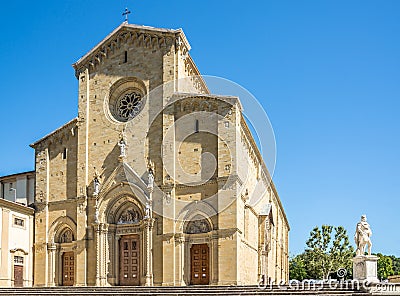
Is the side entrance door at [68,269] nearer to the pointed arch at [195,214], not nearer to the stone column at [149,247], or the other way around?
the stone column at [149,247]

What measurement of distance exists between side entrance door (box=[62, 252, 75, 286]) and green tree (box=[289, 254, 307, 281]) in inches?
1909

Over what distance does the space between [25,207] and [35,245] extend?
278 cm

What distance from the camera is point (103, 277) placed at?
120 feet

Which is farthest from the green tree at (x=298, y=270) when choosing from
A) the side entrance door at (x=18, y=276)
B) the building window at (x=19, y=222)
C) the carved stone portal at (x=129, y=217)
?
the building window at (x=19, y=222)

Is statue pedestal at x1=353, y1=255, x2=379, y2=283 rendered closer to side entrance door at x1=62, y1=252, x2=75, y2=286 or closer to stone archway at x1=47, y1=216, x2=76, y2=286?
stone archway at x1=47, y1=216, x2=76, y2=286

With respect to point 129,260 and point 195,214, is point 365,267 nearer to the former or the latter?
point 195,214

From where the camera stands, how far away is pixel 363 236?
25.1 metres

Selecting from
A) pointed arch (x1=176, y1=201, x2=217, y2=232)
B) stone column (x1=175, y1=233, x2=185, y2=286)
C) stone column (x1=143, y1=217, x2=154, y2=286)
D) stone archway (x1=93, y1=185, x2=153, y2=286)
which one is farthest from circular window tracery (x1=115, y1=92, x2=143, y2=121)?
stone column (x1=175, y1=233, x2=185, y2=286)

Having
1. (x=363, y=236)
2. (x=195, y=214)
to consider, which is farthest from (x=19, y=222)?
(x=363, y=236)

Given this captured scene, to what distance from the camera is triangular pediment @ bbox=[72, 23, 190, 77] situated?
37.4 meters

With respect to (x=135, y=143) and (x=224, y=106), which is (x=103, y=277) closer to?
(x=135, y=143)

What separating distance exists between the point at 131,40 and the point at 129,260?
14.9 metres

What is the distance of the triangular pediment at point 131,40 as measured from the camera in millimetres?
37438

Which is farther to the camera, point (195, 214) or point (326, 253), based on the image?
point (326, 253)
